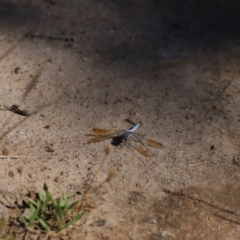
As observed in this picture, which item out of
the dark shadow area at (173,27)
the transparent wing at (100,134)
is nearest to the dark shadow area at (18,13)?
the dark shadow area at (173,27)

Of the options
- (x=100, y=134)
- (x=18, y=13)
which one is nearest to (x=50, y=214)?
(x=100, y=134)

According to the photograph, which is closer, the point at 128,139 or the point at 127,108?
the point at 128,139

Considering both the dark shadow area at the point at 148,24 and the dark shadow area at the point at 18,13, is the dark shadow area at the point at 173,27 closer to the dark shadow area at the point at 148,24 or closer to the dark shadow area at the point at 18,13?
the dark shadow area at the point at 148,24

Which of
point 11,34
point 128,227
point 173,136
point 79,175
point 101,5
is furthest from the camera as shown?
point 101,5

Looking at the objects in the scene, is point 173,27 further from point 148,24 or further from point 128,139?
point 128,139

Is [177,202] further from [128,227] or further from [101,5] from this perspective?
[101,5]

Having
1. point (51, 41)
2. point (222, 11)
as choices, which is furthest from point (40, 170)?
→ point (222, 11)

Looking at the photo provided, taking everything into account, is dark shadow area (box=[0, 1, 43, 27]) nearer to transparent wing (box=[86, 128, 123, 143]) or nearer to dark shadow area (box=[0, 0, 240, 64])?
dark shadow area (box=[0, 0, 240, 64])
